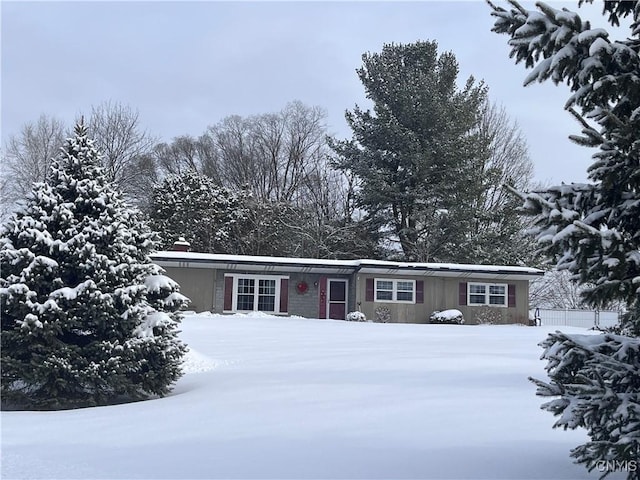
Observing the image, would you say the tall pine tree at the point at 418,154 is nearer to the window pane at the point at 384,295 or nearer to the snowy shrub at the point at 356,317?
the window pane at the point at 384,295

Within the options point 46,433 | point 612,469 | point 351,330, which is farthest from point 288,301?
point 612,469

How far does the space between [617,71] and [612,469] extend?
258 centimetres

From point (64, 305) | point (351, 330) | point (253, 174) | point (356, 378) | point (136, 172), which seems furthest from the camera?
point (253, 174)

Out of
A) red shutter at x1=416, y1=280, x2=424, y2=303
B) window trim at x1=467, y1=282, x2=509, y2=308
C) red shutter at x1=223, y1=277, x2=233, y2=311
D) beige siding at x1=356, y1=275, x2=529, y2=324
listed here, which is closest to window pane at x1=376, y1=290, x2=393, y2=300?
beige siding at x1=356, y1=275, x2=529, y2=324

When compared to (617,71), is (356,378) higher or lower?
lower

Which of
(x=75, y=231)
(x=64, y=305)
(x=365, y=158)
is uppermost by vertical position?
(x=365, y=158)

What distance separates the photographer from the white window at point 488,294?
24469 mm

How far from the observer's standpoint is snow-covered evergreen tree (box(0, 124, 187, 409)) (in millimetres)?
8469

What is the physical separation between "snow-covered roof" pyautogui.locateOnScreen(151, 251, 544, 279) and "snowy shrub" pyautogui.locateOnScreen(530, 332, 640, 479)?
18.8m

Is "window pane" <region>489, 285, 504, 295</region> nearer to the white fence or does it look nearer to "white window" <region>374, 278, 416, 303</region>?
"white window" <region>374, 278, 416, 303</region>

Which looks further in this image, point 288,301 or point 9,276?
point 288,301

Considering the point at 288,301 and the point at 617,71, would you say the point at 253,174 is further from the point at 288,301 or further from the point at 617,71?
the point at 617,71

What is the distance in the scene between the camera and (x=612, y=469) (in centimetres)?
407

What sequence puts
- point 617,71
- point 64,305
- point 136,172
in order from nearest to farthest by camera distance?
point 617,71 → point 64,305 → point 136,172
